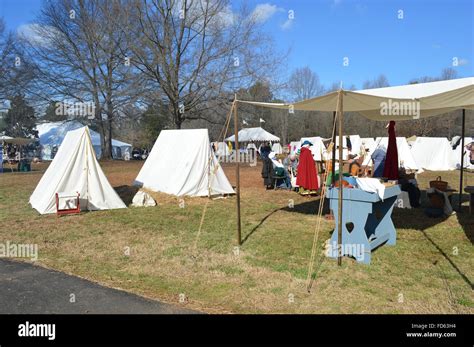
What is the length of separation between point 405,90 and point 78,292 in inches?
293

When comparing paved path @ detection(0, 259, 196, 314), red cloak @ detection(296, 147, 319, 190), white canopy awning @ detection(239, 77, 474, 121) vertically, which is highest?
white canopy awning @ detection(239, 77, 474, 121)

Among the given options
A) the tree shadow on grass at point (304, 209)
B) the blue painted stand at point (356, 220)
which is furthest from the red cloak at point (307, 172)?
the blue painted stand at point (356, 220)

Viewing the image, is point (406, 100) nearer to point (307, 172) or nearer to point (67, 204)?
point (307, 172)

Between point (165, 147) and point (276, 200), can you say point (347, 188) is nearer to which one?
point (276, 200)

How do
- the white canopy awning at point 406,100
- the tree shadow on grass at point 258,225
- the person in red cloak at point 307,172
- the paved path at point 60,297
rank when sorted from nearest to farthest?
the paved path at point 60,297 → the white canopy awning at point 406,100 → the tree shadow on grass at point 258,225 → the person in red cloak at point 307,172

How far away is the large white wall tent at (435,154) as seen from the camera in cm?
2139

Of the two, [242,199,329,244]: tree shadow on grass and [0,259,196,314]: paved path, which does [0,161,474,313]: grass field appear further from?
[0,259,196,314]: paved path

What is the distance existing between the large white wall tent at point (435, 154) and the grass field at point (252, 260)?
553 inches

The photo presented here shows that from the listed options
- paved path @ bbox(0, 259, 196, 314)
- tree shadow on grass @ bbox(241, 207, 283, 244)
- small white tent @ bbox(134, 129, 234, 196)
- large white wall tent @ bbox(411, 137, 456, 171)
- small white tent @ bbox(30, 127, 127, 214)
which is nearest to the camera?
paved path @ bbox(0, 259, 196, 314)

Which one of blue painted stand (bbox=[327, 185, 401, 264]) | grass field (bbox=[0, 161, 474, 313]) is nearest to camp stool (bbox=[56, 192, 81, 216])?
grass field (bbox=[0, 161, 474, 313])

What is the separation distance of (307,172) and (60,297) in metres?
8.52

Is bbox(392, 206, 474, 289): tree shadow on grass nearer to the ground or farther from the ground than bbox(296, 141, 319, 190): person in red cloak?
nearer to the ground

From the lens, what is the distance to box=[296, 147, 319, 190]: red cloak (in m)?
11.5

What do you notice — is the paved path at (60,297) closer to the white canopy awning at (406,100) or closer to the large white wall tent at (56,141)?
the white canopy awning at (406,100)
